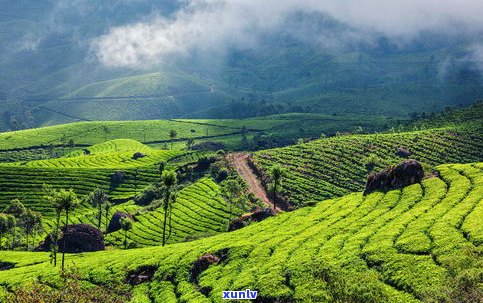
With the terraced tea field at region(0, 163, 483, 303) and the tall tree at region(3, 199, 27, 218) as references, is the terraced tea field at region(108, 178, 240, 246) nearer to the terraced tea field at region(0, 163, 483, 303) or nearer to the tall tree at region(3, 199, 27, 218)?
the tall tree at region(3, 199, 27, 218)

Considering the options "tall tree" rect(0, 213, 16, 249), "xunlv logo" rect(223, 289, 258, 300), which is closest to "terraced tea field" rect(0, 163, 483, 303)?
"xunlv logo" rect(223, 289, 258, 300)

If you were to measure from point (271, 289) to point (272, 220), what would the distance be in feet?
154

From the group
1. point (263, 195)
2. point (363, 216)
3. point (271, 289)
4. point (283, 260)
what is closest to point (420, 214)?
point (363, 216)

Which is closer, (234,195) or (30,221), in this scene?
(30,221)

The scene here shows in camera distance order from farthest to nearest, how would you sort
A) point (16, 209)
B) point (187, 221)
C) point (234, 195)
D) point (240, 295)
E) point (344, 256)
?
point (16, 209), point (234, 195), point (187, 221), point (344, 256), point (240, 295)

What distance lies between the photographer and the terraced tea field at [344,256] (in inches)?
2360

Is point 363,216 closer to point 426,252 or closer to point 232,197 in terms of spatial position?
point 426,252

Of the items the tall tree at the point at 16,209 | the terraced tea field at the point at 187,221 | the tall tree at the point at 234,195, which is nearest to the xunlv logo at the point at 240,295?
the terraced tea field at the point at 187,221

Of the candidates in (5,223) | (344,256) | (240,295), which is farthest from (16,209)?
(344,256)

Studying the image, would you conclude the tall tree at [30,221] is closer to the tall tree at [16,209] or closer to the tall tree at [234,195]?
the tall tree at [16,209]

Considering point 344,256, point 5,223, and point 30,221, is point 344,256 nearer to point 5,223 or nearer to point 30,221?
point 5,223

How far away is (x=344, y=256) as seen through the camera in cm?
7300

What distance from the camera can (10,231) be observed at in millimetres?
176875

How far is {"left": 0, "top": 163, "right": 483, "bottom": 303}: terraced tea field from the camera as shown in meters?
59.9
